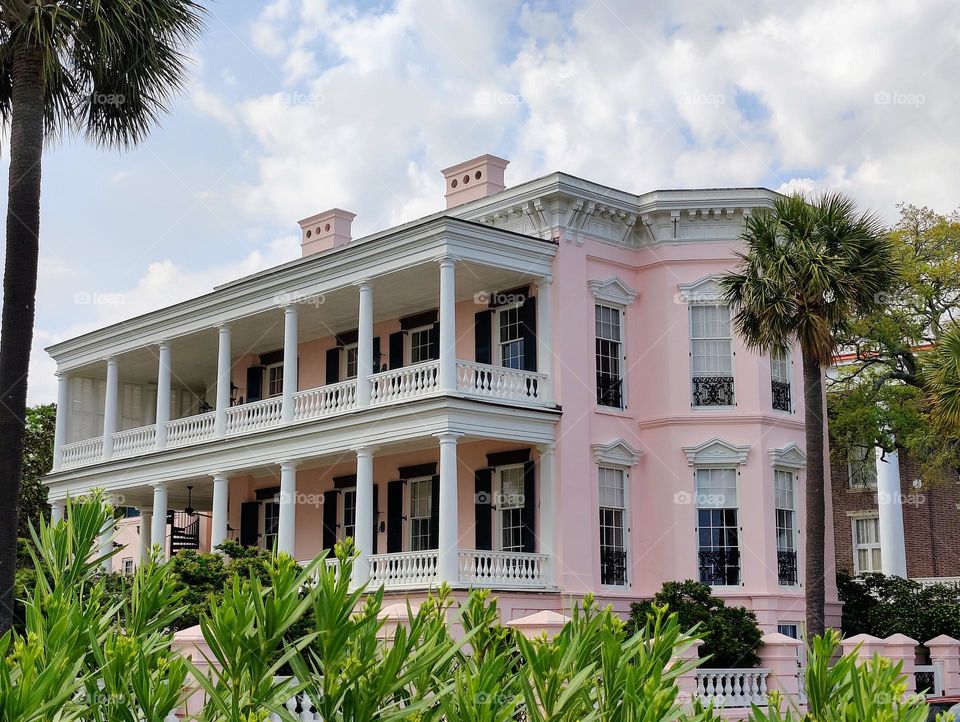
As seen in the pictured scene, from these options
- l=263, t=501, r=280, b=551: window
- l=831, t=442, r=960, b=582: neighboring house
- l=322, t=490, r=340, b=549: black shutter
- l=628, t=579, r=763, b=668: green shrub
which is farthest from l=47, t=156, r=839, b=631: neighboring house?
l=831, t=442, r=960, b=582: neighboring house

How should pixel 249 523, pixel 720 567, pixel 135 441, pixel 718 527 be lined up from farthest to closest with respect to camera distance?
pixel 249 523, pixel 135 441, pixel 718 527, pixel 720 567

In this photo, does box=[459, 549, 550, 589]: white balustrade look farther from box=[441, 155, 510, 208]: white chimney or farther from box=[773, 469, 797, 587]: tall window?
box=[441, 155, 510, 208]: white chimney

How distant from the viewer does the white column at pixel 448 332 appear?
911 inches

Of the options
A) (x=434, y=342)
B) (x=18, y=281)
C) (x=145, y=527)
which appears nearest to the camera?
(x=18, y=281)

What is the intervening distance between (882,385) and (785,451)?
7.03 m

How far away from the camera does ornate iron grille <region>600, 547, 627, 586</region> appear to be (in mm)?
24969

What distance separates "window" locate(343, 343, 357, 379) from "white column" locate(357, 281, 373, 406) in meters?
5.02

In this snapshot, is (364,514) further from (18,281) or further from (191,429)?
(18,281)

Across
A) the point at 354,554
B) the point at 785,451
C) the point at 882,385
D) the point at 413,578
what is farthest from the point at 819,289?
the point at 354,554

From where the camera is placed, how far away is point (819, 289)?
21078 millimetres

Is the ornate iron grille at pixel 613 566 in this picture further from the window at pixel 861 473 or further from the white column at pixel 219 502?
the window at pixel 861 473

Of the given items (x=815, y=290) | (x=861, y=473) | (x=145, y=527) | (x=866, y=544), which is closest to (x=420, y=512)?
(x=815, y=290)

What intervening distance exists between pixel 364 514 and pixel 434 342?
5191 mm

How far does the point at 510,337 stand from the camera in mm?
26016
